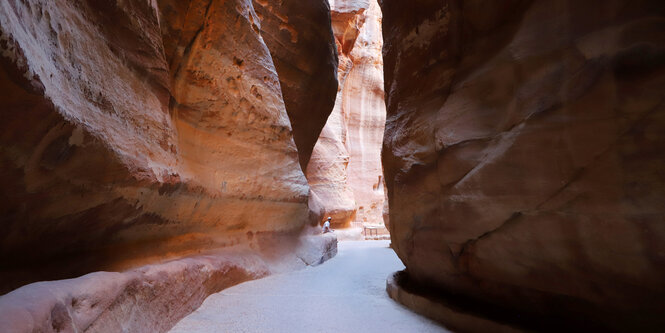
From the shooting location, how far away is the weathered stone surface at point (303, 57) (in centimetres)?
645

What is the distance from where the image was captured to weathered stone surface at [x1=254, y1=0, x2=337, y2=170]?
21.1ft

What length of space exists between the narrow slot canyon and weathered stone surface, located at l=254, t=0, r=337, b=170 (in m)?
2.82

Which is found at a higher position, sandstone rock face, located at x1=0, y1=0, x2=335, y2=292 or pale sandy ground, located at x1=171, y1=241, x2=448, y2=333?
sandstone rock face, located at x1=0, y1=0, x2=335, y2=292

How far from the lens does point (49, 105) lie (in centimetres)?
137

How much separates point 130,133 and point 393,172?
2.13m

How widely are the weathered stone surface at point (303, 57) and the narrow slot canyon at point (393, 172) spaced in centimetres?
282

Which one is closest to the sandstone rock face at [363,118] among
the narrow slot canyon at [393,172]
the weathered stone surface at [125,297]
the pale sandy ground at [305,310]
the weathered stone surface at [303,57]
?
the weathered stone surface at [303,57]

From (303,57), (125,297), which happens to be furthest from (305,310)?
(303,57)

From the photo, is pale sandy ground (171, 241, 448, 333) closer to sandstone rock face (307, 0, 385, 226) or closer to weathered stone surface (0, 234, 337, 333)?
weathered stone surface (0, 234, 337, 333)

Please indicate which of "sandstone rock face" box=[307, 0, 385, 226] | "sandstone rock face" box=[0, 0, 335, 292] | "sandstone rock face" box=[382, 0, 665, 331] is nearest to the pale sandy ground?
"sandstone rock face" box=[382, 0, 665, 331]

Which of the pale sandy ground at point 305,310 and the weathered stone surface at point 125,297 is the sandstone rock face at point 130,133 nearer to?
the weathered stone surface at point 125,297

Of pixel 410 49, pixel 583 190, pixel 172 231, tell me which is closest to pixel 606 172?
pixel 583 190

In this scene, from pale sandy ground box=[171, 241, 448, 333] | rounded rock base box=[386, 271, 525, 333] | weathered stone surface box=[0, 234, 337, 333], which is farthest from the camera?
pale sandy ground box=[171, 241, 448, 333]

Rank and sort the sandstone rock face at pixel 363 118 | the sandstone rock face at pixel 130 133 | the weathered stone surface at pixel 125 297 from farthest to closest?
the sandstone rock face at pixel 363 118, the sandstone rock face at pixel 130 133, the weathered stone surface at pixel 125 297
